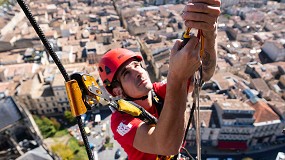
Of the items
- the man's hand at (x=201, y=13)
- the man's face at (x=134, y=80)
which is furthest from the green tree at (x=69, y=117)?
the man's hand at (x=201, y=13)

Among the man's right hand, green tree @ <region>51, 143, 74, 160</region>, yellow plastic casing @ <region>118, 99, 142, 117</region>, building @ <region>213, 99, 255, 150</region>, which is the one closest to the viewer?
the man's right hand

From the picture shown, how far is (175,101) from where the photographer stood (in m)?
1.81

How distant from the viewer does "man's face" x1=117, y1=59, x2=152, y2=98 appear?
268 centimetres

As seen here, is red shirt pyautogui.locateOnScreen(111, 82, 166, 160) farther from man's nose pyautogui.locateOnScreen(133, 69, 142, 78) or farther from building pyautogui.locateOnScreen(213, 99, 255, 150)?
building pyautogui.locateOnScreen(213, 99, 255, 150)

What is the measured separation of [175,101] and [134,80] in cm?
97

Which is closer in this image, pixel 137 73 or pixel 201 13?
pixel 201 13

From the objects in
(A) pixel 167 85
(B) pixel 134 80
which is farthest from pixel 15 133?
(A) pixel 167 85

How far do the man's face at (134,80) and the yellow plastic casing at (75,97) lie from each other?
2.42 ft

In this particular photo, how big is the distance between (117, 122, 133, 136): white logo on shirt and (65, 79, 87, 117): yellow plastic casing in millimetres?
476

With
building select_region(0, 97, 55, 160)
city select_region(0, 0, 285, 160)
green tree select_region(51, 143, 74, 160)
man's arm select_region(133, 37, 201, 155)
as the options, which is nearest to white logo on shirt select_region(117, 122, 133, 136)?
man's arm select_region(133, 37, 201, 155)

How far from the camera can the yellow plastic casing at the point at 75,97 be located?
6.72 feet

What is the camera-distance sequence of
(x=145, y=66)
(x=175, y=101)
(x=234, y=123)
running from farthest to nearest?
(x=145, y=66) → (x=234, y=123) → (x=175, y=101)

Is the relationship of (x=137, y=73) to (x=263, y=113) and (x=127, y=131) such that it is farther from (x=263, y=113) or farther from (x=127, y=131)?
(x=263, y=113)

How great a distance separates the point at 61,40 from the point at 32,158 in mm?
22756
